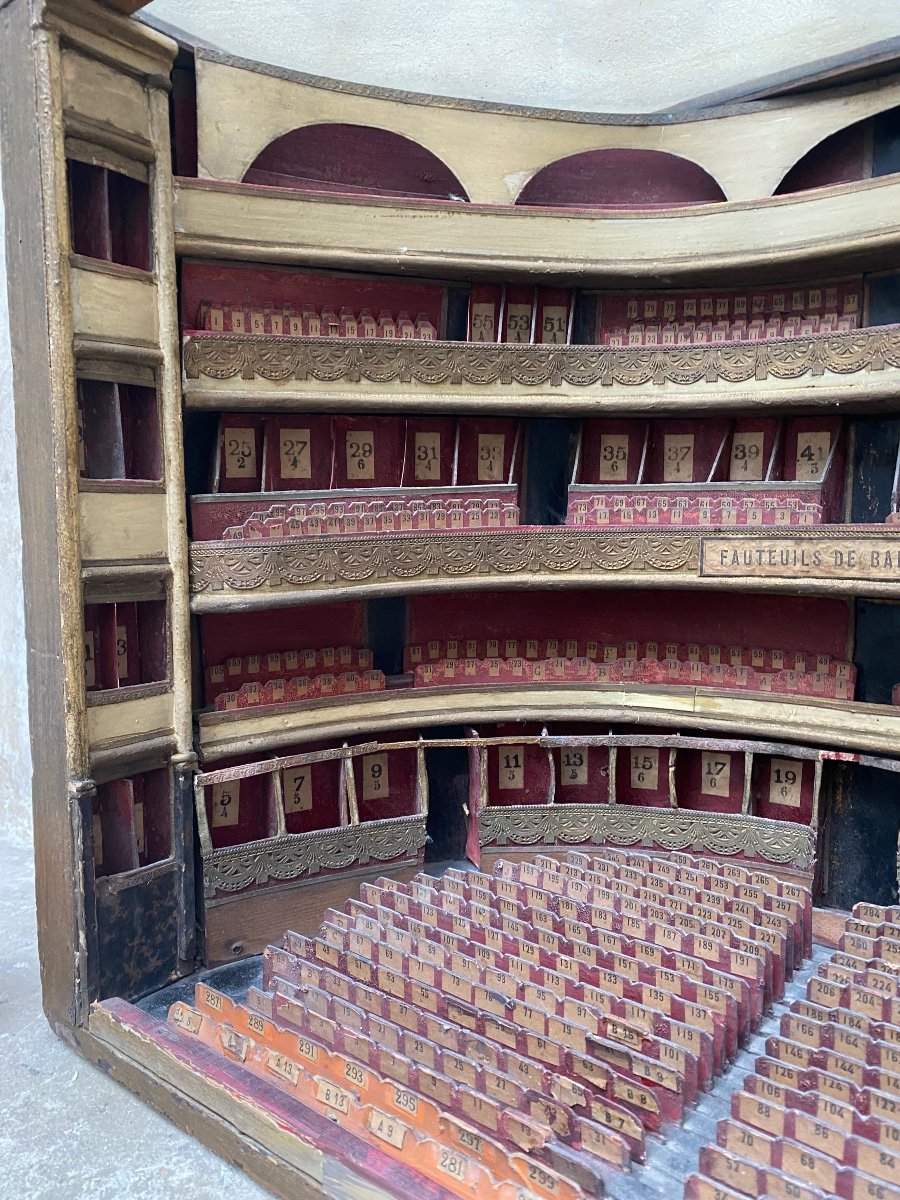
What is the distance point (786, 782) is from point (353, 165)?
33.5 ft

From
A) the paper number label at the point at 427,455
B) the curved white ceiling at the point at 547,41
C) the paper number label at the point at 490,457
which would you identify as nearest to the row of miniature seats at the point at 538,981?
the paper number label at the point at 427,455

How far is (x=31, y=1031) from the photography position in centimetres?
899

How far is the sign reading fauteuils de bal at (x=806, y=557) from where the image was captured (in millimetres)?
9891

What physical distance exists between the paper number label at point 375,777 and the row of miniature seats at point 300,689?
38.0 inches

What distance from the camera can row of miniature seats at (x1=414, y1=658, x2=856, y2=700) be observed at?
40.9 feet

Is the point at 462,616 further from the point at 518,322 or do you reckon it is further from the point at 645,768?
the point at 518,322

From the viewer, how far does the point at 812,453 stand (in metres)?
12.2

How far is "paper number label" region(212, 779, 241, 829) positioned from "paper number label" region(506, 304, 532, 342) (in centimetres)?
715

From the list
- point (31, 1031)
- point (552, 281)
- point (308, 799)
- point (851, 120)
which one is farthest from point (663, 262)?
point (31, 1031)

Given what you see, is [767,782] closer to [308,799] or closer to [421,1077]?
[308,799]

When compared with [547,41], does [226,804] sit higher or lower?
lower

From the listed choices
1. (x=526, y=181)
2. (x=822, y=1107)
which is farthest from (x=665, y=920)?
(x=526, y=181)

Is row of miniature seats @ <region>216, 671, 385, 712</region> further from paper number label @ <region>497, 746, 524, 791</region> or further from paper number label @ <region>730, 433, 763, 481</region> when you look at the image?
paper number label @ <region>730, 433, 763, 481</region>

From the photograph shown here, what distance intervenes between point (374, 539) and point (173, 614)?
257 cm
